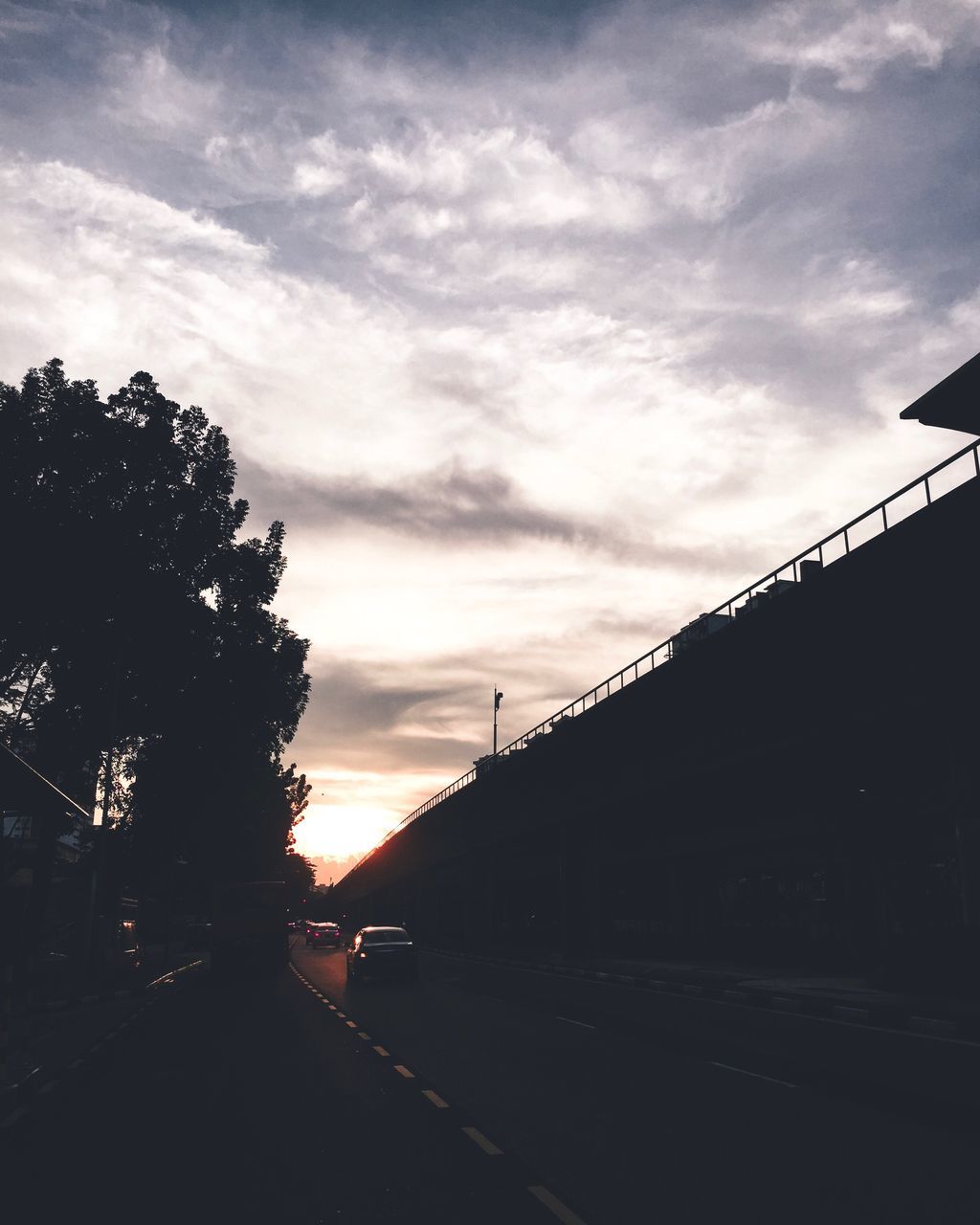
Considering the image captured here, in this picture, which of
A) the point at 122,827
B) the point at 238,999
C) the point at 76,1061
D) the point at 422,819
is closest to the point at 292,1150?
the point at 76,1061

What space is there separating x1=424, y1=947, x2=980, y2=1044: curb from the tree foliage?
15.9 meters

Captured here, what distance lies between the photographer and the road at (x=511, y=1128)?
23.7ft

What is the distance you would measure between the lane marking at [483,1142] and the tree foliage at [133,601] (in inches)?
1032

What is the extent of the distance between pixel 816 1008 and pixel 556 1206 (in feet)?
57.1

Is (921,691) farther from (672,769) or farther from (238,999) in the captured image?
(238,999)

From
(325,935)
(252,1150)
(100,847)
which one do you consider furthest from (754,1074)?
(325,935)

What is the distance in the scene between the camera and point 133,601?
3503 cm

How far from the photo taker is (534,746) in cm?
4688

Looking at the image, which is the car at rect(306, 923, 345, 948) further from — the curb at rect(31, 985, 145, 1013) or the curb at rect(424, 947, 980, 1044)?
the curb at rect(31, 985, 145, 1013)

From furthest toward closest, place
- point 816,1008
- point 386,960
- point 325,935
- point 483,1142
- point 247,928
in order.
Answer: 1. point 325,935
2. point 247,928
3. point 386,960
4. point 816,1008
5. point 483,1142

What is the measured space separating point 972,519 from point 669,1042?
11.1m

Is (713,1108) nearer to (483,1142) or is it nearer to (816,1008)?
(483,1142)

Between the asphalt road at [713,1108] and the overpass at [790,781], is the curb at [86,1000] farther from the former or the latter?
the overpass at [790,781]

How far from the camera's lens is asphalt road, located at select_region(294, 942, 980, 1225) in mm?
7316
